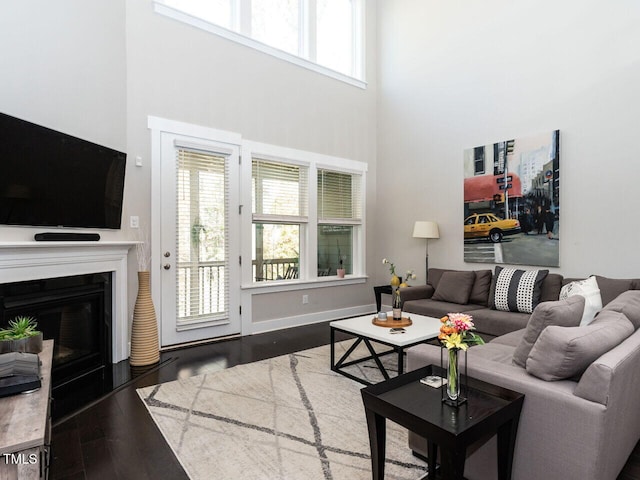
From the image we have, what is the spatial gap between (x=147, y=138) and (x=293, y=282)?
2.43 meters

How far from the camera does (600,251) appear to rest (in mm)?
3650

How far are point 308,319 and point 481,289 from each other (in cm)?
225

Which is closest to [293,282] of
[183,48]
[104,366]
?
[104,366]

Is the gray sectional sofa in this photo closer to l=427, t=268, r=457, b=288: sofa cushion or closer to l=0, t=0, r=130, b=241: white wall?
l=427, t=268, r=457, b=288: sofa cushion

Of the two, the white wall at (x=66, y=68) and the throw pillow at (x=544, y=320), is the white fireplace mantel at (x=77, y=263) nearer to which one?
the white wall at (x=66, y=68)

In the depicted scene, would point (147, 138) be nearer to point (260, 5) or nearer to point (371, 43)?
point (260, 5)

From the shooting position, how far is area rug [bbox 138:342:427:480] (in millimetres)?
1913

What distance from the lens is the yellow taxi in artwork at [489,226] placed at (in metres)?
4.29

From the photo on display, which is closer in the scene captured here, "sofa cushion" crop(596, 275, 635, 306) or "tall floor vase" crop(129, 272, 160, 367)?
"sofa cushion" crop(596, 275, 635, 306)

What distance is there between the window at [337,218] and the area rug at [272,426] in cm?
232

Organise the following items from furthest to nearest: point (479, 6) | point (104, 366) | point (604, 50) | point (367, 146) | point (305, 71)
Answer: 1. point (367, 146)
2. point (305, 71)
3. point (479, 6)
4. point (604, 50)
5. point (104, 366)

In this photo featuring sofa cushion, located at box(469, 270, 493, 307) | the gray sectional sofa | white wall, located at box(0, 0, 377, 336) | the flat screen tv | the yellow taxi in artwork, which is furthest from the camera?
the yellow taxi in artwork

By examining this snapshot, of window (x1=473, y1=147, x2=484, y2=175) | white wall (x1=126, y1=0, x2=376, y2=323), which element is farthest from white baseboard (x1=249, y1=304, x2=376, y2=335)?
window (x1=473, y1=147, x2=484, y2=175)

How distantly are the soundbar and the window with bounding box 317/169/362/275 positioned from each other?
9.51ft
